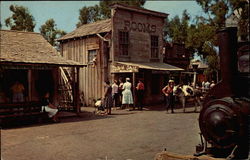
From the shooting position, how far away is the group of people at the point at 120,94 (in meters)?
14.5

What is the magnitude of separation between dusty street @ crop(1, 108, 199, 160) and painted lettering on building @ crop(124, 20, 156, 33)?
845 centimetres

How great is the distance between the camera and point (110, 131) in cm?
987

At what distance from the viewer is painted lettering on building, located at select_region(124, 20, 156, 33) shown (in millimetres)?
18703

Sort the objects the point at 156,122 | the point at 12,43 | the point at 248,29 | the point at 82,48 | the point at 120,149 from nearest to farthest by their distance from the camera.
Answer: the point at 120,149 → the point at 156,122 → the point at 12,43 → the point at 82,48 → the point at 248,29

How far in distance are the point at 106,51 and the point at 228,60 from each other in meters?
13.6

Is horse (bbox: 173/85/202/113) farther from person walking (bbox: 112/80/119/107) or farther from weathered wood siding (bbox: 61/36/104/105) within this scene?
weathered wood siding (bbox: 61/36/104/105)

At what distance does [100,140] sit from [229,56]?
4.69 meters

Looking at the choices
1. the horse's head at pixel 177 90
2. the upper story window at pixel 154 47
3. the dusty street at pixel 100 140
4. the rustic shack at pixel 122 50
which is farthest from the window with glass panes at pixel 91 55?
the dusty street at pixel 100 140

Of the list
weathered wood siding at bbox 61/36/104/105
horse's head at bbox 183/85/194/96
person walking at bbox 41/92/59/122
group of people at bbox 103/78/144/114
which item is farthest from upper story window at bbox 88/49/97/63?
person walking at bbox 41/92/59/122

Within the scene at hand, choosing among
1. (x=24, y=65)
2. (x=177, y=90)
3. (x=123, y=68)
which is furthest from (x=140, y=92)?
(x=24, y=65)

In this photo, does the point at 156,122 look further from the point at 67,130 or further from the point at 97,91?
the point at 97,91

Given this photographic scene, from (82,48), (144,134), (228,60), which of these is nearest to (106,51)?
(82,48)

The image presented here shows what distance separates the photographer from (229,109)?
5066 mm

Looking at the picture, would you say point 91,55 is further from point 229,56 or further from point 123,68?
point 229,56
